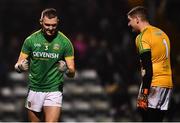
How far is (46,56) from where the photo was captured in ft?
36.3

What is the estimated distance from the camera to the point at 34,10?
20.1 meters

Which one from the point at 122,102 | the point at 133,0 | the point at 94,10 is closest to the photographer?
the point at 133,0

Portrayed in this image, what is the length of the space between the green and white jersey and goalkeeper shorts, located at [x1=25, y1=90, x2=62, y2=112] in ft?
0.24

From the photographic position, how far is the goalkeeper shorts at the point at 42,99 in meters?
11.1

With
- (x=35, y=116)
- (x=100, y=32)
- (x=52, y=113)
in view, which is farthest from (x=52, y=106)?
(x=100, y=32)

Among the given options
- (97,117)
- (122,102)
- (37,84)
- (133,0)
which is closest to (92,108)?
(97,117)

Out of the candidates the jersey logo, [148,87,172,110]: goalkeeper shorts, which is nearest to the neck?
[148,87,172,110]: goalkeeper shorts

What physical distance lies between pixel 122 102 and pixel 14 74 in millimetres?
3125

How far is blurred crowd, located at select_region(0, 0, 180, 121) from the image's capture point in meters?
17.5

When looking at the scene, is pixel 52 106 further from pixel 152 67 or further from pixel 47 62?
pixel 152 67

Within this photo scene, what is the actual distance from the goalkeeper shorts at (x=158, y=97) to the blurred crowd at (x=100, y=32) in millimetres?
6019

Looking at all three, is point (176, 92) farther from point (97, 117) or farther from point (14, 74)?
point (14, 74)

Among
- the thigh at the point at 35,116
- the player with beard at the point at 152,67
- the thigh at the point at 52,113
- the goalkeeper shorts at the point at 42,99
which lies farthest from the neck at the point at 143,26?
the thigh at the point at 35,116

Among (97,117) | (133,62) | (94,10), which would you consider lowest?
(97,117)
